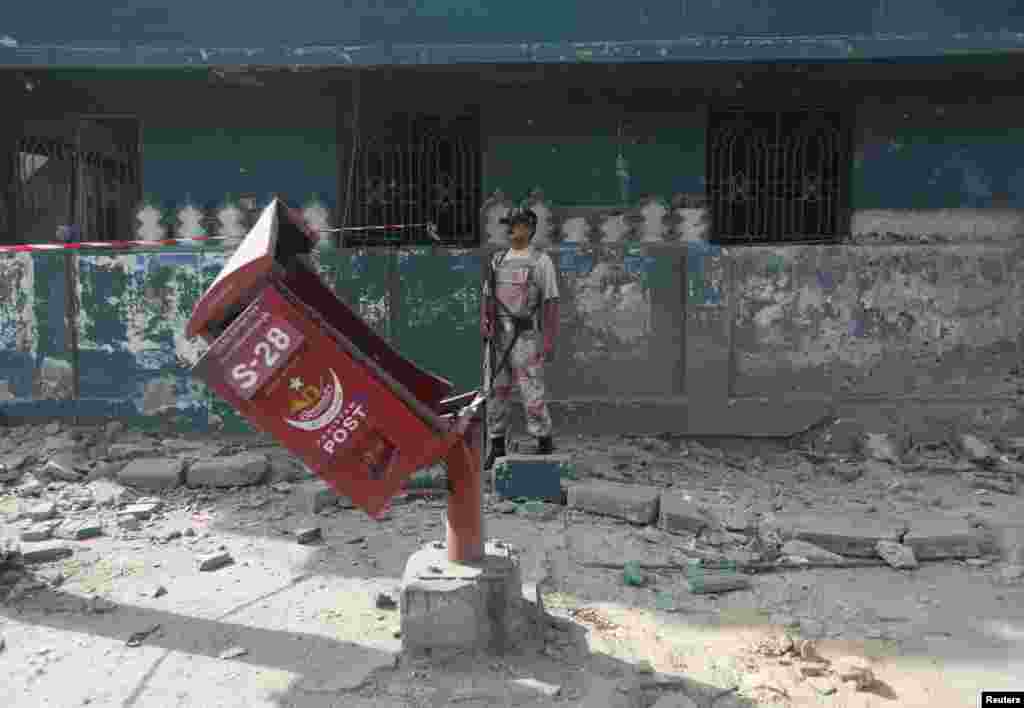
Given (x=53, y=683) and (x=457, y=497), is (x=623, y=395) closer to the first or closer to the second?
(x=457, y=497)

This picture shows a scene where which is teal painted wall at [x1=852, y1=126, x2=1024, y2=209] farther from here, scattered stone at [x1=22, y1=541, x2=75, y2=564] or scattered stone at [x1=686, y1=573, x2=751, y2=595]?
scattered stone at [x1=22, y1=541, x2=75, y2=564]

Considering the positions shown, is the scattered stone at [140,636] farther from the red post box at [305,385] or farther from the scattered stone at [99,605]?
the red post box at [305,385]

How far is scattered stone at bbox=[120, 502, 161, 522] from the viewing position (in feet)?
16.8

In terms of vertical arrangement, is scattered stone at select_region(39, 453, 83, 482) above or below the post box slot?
below

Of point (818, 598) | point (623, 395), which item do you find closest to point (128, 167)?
point (623, 395)

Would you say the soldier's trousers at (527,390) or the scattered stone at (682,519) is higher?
the soldier's trousers at (527,390)

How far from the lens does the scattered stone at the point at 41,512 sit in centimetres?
503

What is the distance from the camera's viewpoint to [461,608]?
3.15 m

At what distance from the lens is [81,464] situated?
600cm

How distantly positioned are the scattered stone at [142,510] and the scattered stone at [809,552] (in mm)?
3826

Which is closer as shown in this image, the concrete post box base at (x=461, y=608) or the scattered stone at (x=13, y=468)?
the concrete post box base at (x=461, y=608)

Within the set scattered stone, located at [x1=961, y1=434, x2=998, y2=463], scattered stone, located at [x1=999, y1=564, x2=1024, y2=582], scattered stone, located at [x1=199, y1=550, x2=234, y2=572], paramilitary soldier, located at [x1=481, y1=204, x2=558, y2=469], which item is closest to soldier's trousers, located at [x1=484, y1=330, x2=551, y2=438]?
paramilitary soldier, located at [x1=481, y1=204, x2=558, y2=469]

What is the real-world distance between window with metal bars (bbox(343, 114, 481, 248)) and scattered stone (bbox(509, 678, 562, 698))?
422 centimetres

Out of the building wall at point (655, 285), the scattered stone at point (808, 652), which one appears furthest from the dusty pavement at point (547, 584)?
the building wall at point (655, 285)
